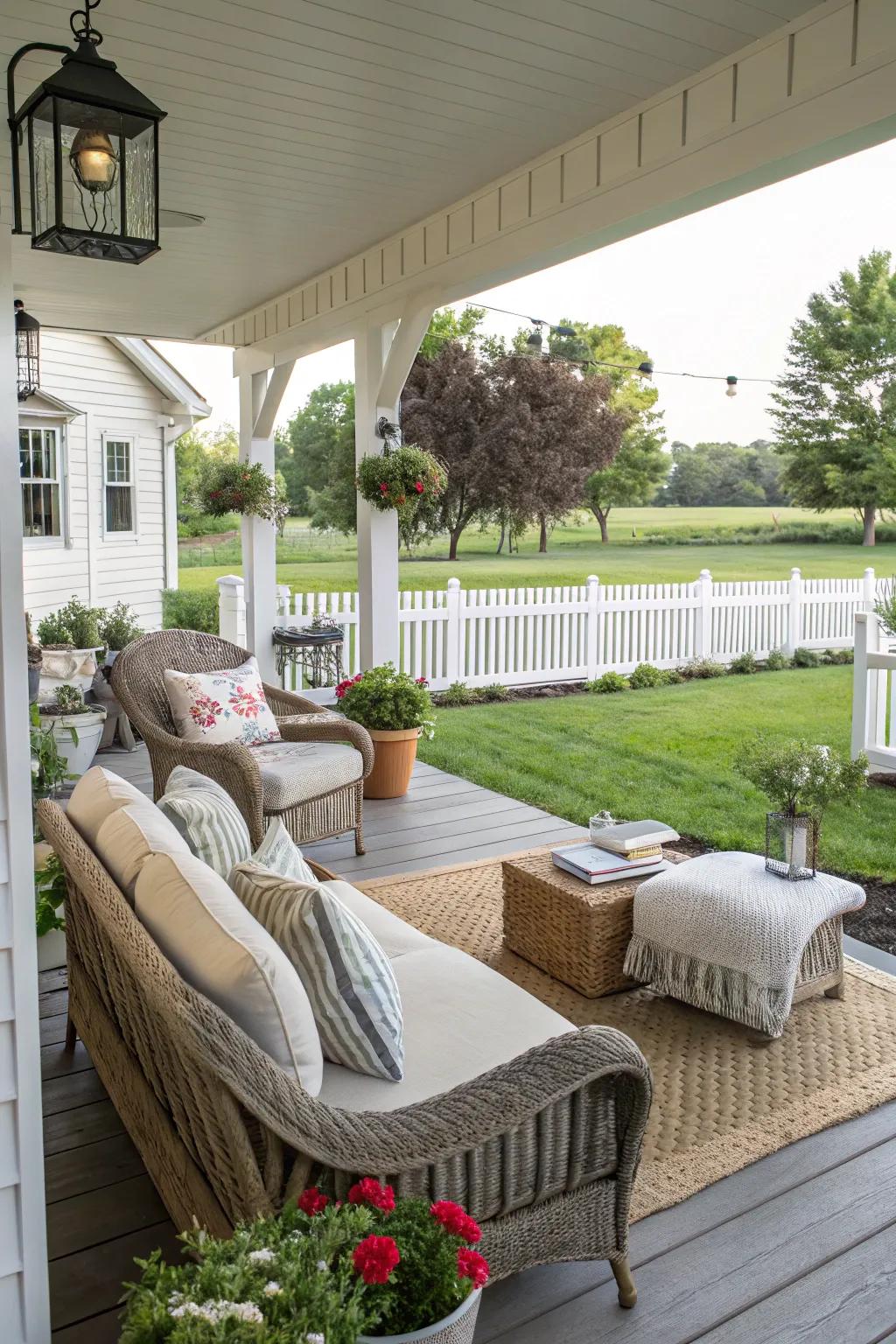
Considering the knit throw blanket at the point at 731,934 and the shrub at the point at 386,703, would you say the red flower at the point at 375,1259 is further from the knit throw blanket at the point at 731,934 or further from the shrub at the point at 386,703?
the shrub at the point at 386,703

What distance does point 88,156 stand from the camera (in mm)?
2299

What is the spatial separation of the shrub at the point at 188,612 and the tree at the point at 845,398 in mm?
8818

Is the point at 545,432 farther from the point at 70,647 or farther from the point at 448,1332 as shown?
the point at 448,1332

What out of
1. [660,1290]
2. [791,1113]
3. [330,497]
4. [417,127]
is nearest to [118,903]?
[660,1290]

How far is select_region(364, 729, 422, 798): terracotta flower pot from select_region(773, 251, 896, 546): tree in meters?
10.9

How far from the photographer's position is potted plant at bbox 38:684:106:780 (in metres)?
5.77

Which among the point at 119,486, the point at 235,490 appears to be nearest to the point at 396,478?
the point at 235,490

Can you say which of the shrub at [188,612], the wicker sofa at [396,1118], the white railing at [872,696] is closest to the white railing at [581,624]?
the shrub at [188,612]

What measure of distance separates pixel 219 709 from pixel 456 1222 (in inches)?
127

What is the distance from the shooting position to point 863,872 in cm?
437

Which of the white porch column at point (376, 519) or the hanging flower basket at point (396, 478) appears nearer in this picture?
the hanging flower basket at point (396, 478)

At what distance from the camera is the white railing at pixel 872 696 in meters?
5.62

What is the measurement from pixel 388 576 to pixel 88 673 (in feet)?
6.96

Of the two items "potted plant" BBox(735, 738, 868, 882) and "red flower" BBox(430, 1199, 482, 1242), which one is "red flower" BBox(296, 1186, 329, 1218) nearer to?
"red flower" BBox(430, 1199, 482, 1242)
